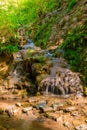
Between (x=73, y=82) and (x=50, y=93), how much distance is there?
1.28m

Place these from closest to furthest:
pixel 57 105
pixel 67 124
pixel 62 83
A: pixel 67 124
pixel 57 105
pixel 62 83

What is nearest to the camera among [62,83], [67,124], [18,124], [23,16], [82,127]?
[82,127]

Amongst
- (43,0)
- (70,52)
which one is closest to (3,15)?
(70,52)

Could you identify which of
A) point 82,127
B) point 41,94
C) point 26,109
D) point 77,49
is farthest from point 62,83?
point 82,127

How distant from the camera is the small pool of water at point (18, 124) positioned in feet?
36.1

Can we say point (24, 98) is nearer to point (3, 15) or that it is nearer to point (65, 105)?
point (65, 105)

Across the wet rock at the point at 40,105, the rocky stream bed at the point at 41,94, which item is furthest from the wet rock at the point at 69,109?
the wet rock at the point at 40,105

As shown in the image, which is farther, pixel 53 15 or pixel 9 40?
pixel 53 15

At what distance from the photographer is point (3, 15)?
19484 millimetres

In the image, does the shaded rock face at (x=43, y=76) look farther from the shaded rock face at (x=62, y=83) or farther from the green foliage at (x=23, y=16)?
the green foliage at (x=23, y=16)

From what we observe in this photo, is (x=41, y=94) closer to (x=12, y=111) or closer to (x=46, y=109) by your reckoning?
(x=46, y=109)

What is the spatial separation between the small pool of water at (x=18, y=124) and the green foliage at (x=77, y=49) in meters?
4.71

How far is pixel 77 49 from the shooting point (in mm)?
18297

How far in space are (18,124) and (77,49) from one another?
810 cm
